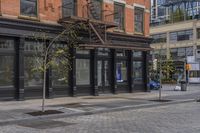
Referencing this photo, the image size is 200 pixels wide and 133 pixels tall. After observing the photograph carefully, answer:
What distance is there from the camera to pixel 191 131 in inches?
477

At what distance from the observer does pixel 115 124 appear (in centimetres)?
1395

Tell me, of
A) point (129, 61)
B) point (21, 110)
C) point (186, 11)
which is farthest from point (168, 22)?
point (21, 110)

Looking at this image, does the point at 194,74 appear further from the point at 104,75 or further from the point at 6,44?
the point at 6,44

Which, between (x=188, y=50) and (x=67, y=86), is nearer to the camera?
(x=67, y=86)

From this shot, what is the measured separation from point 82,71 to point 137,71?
640cm

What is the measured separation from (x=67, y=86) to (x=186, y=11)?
54.9 metres

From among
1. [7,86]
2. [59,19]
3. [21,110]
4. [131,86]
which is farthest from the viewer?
[131,86]

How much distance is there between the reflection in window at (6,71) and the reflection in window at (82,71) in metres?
5.07

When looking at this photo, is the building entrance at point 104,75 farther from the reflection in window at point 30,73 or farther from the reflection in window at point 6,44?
the reflection in window at point 6,44

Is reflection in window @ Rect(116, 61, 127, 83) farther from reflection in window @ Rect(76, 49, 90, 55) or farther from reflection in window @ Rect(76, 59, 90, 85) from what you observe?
reflection in window @ Rect(76, 49, 90, 55)

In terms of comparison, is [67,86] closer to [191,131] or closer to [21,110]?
[21,110]

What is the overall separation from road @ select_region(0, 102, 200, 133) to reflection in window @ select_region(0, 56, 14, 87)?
22.4 feet

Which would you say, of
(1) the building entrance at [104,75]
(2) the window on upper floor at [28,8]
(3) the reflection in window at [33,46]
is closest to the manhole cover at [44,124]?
(3) the reflection in window at [33,46]

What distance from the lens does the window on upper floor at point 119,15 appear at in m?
28.9
